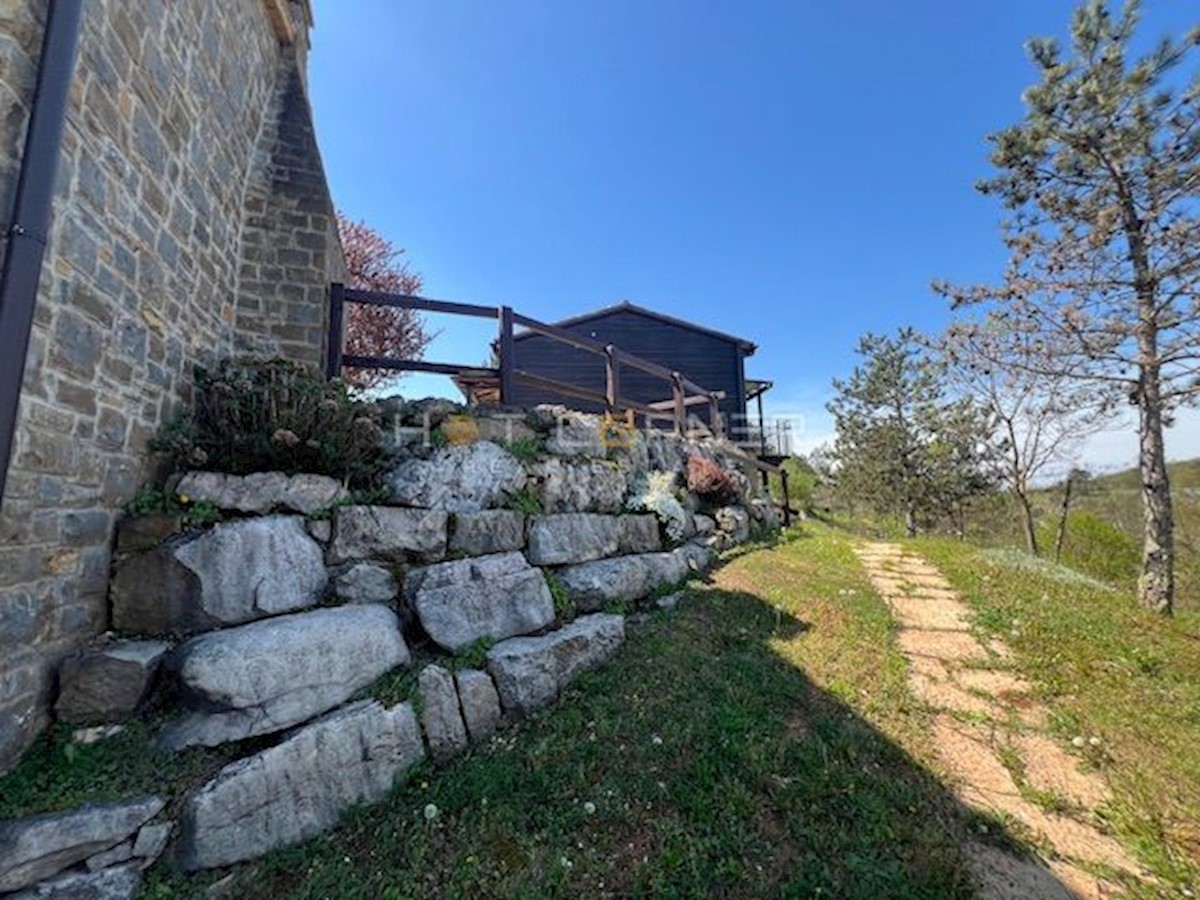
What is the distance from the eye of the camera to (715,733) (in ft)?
10.3

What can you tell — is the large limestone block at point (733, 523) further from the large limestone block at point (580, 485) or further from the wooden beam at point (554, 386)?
the wooden beam at point (554, 386)

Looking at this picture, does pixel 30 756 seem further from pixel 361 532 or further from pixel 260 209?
pixel 260 209

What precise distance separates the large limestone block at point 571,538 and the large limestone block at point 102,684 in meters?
2.58

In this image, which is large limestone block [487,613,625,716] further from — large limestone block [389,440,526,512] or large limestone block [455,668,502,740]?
large limestone block [389,440,526,512]

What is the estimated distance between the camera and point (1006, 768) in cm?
304

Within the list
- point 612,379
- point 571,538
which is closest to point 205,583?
point 571,538

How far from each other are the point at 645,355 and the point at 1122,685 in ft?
48.9

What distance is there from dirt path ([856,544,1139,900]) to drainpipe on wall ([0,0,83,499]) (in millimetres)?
4672

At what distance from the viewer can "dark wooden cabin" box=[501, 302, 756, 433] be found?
1730 cm

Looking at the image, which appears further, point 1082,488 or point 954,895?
point 1082,488

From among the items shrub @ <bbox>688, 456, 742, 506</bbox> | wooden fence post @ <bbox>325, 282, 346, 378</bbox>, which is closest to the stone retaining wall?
wooden fence post @ <bbox>325, 282, 346, 378</bbox>

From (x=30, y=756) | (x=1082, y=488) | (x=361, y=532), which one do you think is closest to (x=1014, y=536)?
(x=1082, y=488)

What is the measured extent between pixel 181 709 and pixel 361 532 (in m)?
1.33

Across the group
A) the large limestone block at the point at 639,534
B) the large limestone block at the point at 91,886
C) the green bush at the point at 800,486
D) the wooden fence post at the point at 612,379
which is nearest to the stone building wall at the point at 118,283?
the large limestone block at the point at 91,886
